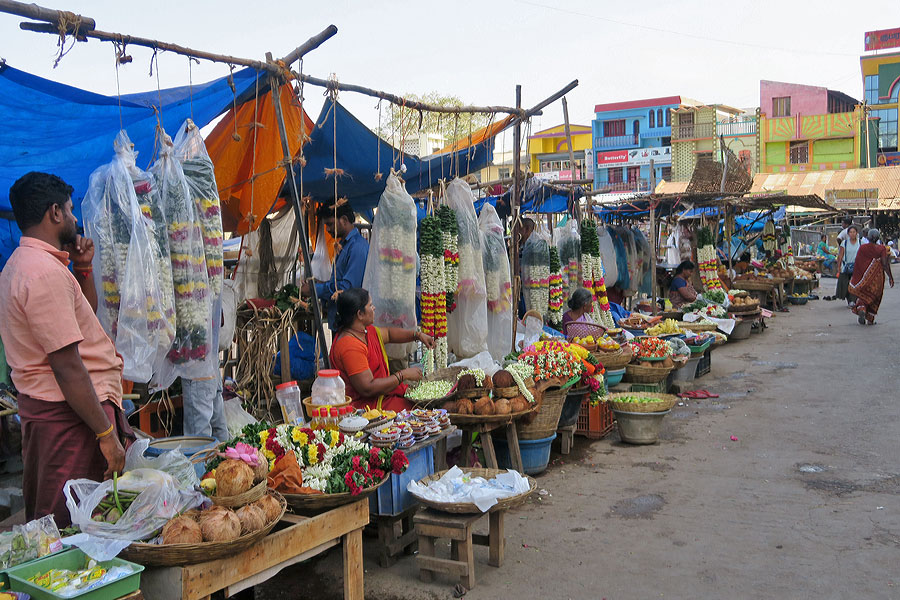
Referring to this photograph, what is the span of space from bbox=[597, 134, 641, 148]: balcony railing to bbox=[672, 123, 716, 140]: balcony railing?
2.35 m

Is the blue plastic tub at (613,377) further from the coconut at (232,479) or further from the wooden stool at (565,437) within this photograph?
the coconut at (232,479)

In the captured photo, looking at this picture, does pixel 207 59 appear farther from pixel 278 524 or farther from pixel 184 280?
pixel 278 524

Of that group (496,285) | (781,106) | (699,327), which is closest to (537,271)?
(496,285)

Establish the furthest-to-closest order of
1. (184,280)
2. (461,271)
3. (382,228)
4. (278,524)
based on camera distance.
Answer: (461,271) < (382,228) < (184,280) < (278,524)

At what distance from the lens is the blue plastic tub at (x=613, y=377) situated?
287 inches

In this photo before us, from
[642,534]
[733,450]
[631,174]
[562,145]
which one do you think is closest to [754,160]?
[631,174]

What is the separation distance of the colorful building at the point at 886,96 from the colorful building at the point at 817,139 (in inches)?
82.0

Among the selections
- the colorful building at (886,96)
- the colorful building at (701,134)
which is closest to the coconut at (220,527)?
the colorful building at (701,134)

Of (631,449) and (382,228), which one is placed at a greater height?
(382,228)

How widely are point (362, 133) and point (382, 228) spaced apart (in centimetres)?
80

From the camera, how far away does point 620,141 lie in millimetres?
40594

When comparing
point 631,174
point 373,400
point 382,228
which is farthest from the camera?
point 631,174

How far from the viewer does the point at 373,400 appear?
4859mm

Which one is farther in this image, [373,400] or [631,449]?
[631,449]
